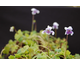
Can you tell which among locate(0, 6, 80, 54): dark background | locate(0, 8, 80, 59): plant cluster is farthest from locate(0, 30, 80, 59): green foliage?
locate(0, 6, 80, 54): dark background

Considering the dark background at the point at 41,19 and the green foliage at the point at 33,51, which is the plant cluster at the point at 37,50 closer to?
the green foliage at the point at 33,51

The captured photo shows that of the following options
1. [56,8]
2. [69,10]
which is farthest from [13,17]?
[69,10]

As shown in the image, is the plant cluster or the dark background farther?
the dark background

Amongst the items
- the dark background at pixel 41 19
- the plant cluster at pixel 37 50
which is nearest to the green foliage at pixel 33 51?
the plant cluster at pixel 37 50

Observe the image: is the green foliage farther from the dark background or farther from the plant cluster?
the dark background

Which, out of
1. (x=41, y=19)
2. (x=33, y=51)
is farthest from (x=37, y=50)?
(x=41, y=19)

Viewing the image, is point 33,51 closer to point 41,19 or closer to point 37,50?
point 37,50

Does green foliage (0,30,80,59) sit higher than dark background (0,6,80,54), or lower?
lower

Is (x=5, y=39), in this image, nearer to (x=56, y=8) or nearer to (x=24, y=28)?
(x=24, y=28)
